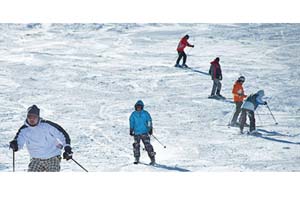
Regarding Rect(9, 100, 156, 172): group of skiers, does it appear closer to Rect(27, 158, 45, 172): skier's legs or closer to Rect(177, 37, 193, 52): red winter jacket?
Rect(27, 158, 45, 172): skier's legs

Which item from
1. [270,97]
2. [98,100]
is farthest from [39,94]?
[270,97]

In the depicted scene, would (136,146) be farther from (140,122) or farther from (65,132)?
(65,132)

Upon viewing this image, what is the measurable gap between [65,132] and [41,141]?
9.2 inches

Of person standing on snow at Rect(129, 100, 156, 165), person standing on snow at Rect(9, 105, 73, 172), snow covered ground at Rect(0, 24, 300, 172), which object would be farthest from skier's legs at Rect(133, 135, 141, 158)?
person standing on snow at Rect(9, 105, 73, 172)

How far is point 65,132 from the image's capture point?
5207 mm

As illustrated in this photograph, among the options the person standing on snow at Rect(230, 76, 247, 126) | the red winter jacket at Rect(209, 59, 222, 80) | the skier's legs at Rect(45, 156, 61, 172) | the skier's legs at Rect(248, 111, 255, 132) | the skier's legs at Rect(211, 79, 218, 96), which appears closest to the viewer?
the skier's legs at Rect(45, 156, 61, 172)

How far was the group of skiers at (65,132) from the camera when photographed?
5250mm

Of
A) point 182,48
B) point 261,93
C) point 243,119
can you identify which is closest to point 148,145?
point 243,119

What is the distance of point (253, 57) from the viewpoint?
9.64 m

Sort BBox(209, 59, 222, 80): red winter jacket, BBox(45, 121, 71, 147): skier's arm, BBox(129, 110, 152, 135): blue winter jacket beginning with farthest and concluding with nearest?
BBox(209, 59, 222, 80): red winter jacket < BBox(129, 110, 152, 135): blue winter jacket < BBox(45, 121, 71, 147): skier's arm

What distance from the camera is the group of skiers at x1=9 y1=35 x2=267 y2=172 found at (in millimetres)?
5250

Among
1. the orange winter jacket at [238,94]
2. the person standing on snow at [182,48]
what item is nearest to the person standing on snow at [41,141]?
the orange winter jacket at [238,94]

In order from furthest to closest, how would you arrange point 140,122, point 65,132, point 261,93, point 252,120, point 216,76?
1. point 216,76
2. point 261,93
3. point 252,120
4. point 140,122
5. point 65,132

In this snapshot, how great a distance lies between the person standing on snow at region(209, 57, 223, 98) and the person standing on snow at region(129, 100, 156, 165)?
217cm
